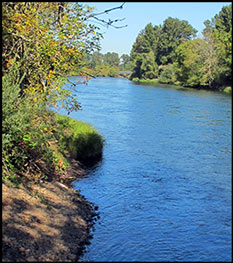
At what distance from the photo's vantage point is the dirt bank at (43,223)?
746cm

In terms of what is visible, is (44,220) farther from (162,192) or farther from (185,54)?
(185,54)

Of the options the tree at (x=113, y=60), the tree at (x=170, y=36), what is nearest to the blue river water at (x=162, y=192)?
the tree at (x=170, y=36)

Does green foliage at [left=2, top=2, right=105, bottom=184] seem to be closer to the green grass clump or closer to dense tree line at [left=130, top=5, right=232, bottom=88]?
the green grass clump

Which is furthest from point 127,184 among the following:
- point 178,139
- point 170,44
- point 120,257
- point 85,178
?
point 170,44

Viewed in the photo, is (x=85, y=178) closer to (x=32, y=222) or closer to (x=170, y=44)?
(x=32, y=222)

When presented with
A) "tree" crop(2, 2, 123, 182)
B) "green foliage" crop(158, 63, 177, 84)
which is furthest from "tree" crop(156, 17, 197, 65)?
"tree" crop(2, 2, 123, 182)

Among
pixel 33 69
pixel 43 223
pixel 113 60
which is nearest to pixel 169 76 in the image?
pixel 33 69

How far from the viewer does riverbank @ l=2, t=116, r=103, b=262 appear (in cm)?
750

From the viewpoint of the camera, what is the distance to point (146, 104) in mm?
40844

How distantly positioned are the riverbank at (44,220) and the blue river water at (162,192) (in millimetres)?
419

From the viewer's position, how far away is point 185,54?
76500 millimetres

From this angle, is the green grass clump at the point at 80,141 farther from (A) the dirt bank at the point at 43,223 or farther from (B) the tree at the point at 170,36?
(B) the tree at the point at 170,36

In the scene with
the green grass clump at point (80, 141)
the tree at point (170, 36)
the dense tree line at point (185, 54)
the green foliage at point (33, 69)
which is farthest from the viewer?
the tree at point (170, 36)

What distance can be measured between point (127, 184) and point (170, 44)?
9399cm
